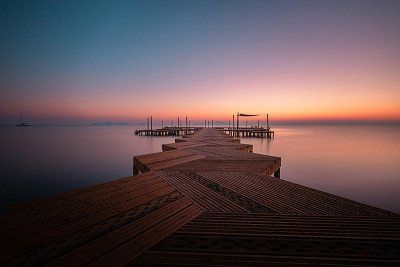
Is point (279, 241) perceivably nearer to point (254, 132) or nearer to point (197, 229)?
point (197, 229)

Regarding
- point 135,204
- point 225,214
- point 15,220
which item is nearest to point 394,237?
point 225,214

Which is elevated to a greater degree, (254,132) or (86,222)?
(86,222)

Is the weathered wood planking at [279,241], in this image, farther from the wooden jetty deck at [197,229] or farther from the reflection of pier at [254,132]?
the reflection of pier at [254,132]

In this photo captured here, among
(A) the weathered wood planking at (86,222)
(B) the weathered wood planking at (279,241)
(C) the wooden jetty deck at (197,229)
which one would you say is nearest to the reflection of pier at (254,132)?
(C) the wooden jetty deck at (197,229)

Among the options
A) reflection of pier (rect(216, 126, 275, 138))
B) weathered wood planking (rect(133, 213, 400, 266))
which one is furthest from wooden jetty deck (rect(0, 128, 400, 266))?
reflection of pier (rect(216, 126, 275, 138))

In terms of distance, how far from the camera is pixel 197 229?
9.79ft

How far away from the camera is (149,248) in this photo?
8.29ft

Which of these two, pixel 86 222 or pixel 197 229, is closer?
pixel 197 229

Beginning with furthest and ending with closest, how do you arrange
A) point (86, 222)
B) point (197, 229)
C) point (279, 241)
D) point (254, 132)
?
point (254, 132)
point (86, 222)
point (197, 229)
point (279, 241)

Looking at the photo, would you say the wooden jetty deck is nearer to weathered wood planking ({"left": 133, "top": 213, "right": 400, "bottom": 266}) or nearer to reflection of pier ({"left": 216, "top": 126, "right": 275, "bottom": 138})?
weathered wood planking ({"left": 133, "top": 213, "right": 400, "bottom": 266})

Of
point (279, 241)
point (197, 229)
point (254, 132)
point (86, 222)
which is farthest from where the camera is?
point (254, 132)

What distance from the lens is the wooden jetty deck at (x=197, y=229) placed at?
7.75 feet

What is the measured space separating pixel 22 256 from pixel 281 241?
9.94 feet

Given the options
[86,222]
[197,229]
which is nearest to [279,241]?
[197,229]
